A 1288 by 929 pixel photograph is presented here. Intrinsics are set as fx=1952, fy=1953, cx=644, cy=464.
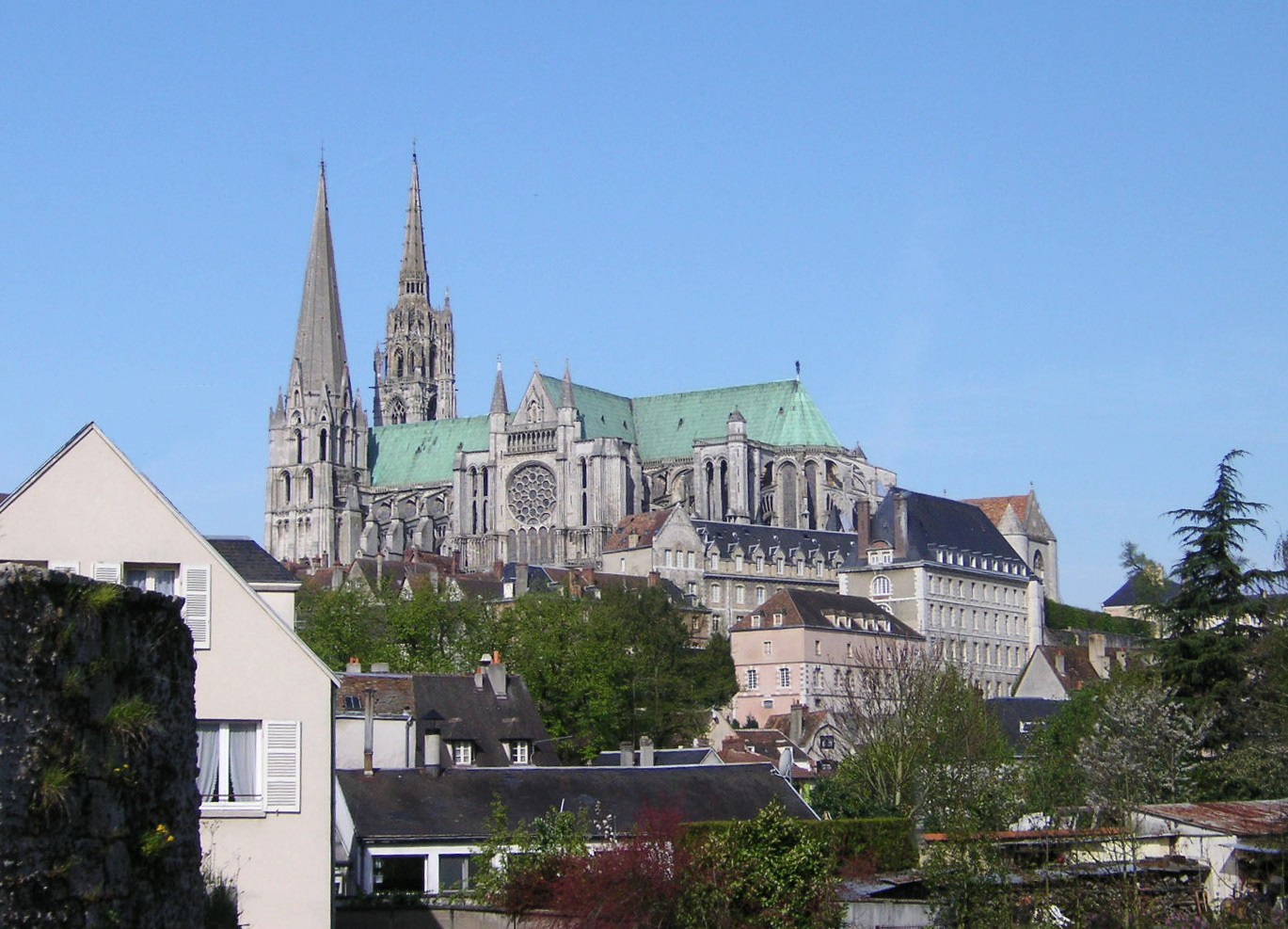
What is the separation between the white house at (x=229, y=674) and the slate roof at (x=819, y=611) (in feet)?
246

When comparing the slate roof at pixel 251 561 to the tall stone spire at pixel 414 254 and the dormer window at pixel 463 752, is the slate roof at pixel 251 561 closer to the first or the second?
the dormer window at pixel 463 752

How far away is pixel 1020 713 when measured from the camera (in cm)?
7462

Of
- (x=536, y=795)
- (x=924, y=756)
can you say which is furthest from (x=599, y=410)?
(x=536, y=795)

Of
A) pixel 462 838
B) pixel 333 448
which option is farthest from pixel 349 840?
pixel 333 448

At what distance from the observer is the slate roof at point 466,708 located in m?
44.0

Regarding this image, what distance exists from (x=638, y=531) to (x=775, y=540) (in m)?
9.36

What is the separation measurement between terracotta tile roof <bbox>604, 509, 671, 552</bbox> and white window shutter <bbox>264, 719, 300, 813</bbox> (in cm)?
9123

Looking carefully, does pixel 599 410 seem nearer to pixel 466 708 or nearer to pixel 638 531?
pixel 638 531

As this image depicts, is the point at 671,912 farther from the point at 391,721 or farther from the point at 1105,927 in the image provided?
the point at 391,721

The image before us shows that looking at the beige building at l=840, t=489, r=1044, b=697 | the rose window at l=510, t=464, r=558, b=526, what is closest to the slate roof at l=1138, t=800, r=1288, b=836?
the beige building at l=840, t=489, r=1044, b=697

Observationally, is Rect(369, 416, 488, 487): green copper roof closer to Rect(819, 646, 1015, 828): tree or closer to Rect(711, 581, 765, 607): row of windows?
Rect(711, 581, 765, 607): row of windows

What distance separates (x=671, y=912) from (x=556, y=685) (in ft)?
149

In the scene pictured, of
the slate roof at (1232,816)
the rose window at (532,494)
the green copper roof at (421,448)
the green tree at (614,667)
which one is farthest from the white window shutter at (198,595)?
the green copper roof at (421,448)

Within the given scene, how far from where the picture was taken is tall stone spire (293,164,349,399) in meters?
150
